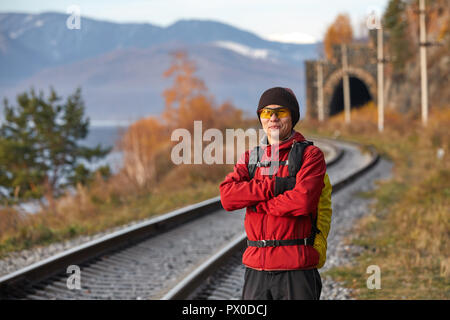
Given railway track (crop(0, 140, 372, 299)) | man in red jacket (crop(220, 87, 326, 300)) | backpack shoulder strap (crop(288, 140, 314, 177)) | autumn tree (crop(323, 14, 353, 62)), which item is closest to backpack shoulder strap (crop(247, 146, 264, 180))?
man in red jacket (crop(220, 87, 326, 300))

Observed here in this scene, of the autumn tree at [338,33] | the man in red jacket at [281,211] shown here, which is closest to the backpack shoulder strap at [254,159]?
the man in red jacket at [281,211]

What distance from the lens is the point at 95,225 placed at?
904 cm

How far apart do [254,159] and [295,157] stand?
24 cm

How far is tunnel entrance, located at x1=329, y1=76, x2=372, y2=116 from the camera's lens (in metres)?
49.3

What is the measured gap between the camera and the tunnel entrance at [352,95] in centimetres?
4927

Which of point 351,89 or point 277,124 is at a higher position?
point 351,89

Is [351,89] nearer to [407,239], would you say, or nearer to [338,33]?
[338,33]

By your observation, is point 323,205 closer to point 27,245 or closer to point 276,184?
point 276,184

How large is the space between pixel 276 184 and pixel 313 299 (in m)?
0.61

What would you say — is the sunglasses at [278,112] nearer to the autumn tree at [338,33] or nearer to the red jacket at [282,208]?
the red jacket at [282,208]

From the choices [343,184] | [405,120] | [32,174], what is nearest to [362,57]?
[405,120]

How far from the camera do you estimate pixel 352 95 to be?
5359 cm

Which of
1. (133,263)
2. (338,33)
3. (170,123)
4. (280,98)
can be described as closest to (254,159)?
(280,98)

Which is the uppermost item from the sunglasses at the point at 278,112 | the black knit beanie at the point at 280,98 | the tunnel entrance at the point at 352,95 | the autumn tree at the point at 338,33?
the autumn tree at the point at 338,33
